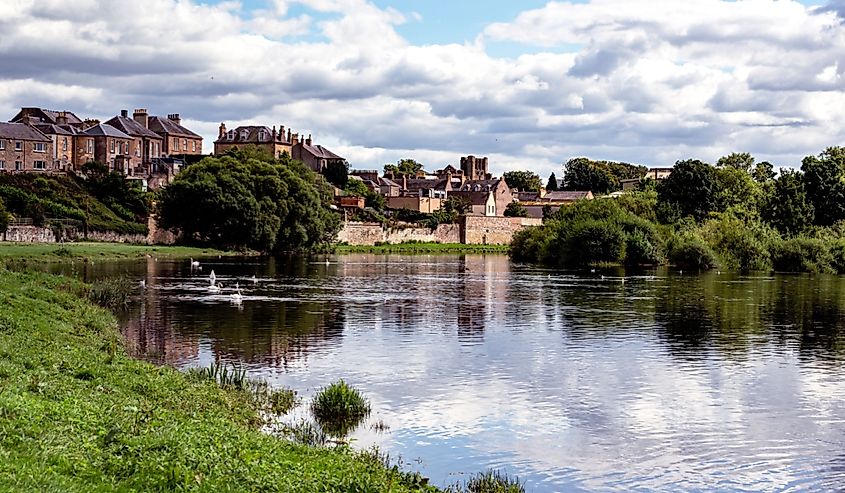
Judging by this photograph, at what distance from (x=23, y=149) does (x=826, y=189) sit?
251 ft

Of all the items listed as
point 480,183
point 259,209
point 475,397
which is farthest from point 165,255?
point 480,183

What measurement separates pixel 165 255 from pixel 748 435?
62.4m

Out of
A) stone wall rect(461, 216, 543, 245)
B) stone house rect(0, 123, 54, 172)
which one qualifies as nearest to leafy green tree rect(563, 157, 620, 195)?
stone wall rect(461, 216, 543, 245)

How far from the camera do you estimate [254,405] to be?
1809 centimetres

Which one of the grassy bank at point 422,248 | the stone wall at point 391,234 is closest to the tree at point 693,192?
the grassy bank at point 422,248

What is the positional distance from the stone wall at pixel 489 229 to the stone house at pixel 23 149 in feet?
172

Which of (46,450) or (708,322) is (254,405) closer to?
(46,450)

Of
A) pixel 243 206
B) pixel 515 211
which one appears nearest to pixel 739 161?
pixel 515 211

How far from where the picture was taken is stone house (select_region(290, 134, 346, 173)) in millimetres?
133625

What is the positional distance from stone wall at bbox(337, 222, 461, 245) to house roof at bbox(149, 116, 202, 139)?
33.1 meters

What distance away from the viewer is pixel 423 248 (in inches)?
4552

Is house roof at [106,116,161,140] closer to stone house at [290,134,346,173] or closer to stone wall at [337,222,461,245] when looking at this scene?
stone house at [290,134,346,173]

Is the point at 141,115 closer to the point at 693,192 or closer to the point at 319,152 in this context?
the point at 319,152

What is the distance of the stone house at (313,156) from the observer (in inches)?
5261
